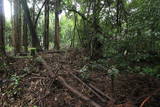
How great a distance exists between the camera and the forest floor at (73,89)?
11.2 ft

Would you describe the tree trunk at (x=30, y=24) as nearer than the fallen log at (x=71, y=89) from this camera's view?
No

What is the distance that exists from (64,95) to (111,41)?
1.67 m

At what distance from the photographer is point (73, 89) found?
3920 mm

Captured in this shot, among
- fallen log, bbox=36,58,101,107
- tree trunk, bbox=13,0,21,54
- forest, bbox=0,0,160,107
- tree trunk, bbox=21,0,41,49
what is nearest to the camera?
forest, bbox=0,0,160,107

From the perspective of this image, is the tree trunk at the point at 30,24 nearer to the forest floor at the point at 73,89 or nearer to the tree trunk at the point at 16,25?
the tree trunk at the point at 16,25

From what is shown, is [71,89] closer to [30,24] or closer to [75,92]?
[75,92]

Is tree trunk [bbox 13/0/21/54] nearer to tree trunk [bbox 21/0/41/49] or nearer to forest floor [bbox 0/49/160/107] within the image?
tree trunk [bbox 21/0/41/49]

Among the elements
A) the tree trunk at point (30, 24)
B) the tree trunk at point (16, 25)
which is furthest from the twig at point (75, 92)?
the tree trunk at point (16, 25)

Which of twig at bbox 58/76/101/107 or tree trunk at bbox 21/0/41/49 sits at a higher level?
tree trunk at bbox 21/0/41/49

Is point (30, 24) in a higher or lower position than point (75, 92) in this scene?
higher

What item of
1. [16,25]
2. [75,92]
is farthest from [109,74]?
[16,25]

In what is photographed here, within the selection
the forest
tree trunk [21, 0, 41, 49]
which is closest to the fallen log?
the forest

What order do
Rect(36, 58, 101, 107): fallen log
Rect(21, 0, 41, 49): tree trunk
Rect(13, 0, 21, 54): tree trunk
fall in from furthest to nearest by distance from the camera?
Rect(13, 0, 21, 54): tree trunk < Rect(21, 0, 41, 49): tree trunk < Rect(36, 58, 101, 107): fallen log

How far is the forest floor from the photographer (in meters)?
3.41
